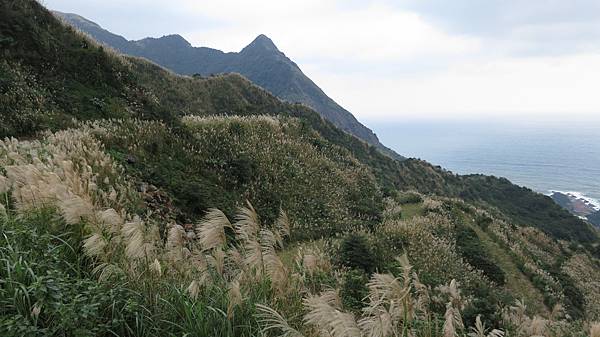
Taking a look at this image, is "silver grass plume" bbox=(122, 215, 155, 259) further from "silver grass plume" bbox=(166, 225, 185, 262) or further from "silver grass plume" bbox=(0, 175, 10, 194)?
"silver grass plume" bbox=(0, 175, 10, 194)

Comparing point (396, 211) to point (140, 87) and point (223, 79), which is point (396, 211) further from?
point (223, 79)

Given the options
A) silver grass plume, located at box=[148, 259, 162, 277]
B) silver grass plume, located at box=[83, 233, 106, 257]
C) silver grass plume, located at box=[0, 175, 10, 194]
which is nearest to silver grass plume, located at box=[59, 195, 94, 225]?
silver grass plume, located at box=[83, 233, 106, 257]

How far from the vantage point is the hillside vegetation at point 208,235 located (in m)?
3.71

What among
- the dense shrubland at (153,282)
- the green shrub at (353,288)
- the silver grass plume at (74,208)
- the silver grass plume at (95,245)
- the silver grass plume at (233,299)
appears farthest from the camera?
the green shrub at (353,288)

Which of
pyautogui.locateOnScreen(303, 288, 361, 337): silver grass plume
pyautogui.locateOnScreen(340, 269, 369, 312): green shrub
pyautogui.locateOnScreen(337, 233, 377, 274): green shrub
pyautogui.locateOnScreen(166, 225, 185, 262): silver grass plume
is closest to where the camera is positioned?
pyautogui.locateOnScreen(303, 288, 361, 337): silver grass plume

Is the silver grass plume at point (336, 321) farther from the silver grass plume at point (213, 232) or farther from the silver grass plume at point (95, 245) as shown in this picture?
the silver grass plume at point (95, 245)

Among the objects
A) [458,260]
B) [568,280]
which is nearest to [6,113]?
[458,260]

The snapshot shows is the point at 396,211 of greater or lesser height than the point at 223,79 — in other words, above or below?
below

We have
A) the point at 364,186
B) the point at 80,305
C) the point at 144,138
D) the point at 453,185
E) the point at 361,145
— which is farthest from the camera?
the point at 453,185

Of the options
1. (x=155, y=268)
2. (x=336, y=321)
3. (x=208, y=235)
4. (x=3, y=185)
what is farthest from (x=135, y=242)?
(x=3, y=185)

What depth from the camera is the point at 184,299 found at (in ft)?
12.7

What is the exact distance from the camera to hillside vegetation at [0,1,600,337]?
3.71 m

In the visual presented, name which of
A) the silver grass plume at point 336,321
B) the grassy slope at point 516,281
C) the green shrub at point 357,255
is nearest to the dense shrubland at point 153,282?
the silver grass plume at point 336,321

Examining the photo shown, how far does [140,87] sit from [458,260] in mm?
15170
